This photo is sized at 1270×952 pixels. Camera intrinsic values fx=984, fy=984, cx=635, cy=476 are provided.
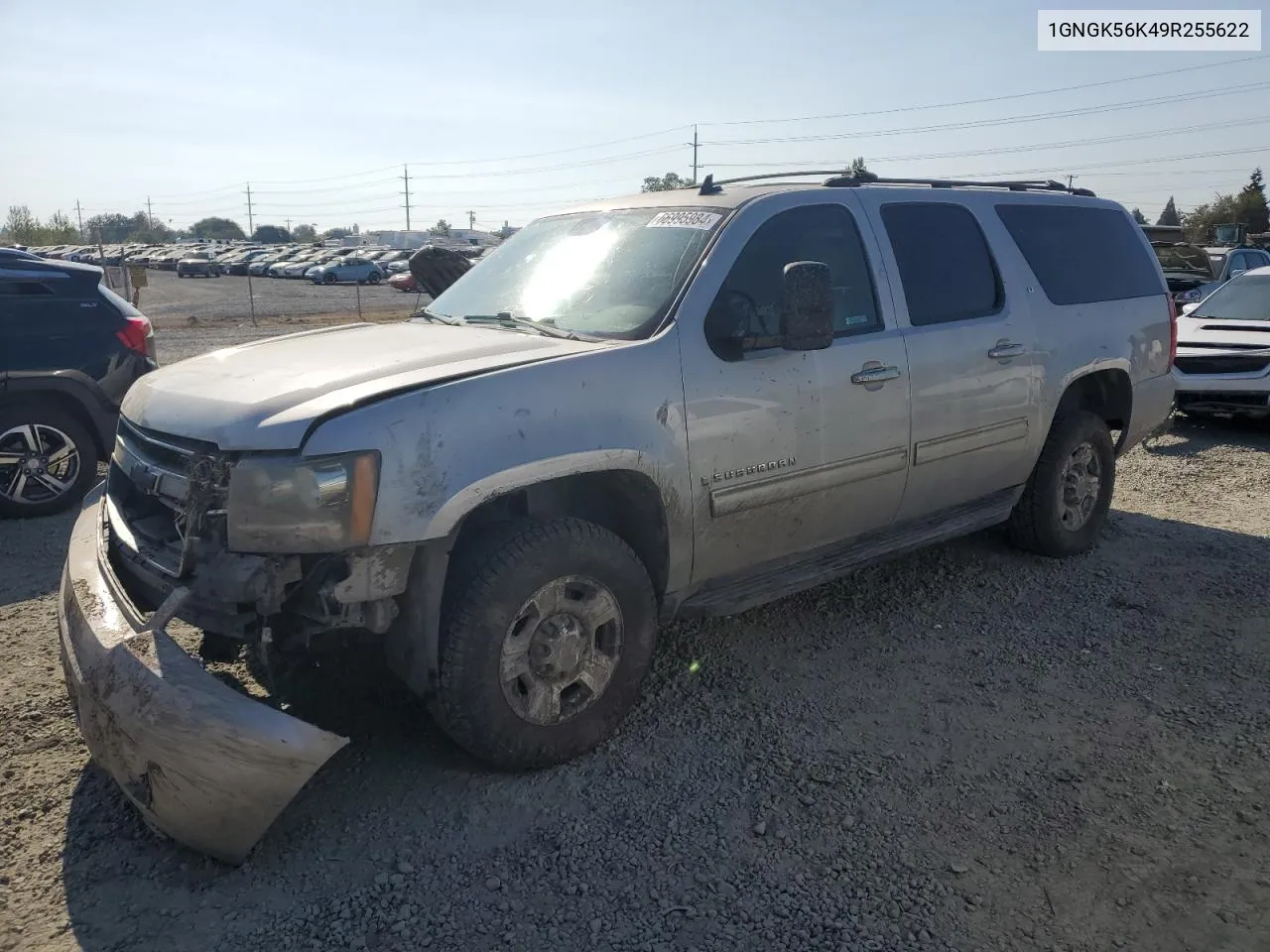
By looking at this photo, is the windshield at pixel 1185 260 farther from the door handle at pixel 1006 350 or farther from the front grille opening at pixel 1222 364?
the door handle at pixel 1006 350

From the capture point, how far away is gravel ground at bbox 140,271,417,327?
2877cm

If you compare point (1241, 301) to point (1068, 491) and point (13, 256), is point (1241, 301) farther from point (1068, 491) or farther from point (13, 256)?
point (13, 256)

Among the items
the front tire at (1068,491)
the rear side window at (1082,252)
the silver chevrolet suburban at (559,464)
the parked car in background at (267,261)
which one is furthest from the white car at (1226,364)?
the parked car in background at (267,261)

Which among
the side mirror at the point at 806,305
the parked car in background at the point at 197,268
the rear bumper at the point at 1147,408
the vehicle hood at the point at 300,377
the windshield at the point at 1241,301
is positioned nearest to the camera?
the vehicle hood at the point at 300,377

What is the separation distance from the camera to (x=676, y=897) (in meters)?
2.76

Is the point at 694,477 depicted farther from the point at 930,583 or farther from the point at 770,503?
the point at 930,583

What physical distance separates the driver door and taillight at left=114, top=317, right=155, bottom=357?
4701 millimetres

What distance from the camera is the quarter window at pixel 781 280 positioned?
3678 mm

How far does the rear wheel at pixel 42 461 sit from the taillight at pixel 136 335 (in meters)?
0.60

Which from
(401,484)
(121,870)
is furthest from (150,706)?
(401,484)

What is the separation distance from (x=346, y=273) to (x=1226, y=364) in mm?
47064

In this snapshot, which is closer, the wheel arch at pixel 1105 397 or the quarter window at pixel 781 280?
the quarter window at pixel 781 280

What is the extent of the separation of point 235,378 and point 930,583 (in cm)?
363

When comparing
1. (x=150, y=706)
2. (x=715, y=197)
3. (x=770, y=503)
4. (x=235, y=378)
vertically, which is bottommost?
(x=150, y=706)
